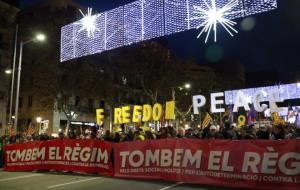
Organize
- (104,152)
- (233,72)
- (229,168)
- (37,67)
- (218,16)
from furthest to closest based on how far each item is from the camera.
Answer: (233,72), (37,67), (104,152), (218,16), (229,168)

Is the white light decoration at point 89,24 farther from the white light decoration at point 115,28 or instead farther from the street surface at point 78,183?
the street surface at point 78,183

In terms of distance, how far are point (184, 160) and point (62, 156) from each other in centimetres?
596

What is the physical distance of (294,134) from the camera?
50.8 ft

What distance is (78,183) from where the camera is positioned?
13.1 metres

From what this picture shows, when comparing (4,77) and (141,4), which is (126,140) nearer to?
(141,4)

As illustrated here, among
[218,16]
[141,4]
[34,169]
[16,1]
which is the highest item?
[16,1]

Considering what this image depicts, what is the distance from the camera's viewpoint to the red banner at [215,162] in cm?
1098

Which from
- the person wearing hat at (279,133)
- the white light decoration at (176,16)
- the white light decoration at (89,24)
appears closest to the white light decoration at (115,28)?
the white light decoration at (89,24)

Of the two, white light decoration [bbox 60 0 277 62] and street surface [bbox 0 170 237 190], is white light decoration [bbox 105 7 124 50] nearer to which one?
white light decoration [bbox 60 0 277 62]

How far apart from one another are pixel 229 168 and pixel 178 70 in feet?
112

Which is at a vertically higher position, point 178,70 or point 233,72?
point 233,72

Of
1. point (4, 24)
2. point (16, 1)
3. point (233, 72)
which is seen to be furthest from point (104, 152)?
point (233, 72)

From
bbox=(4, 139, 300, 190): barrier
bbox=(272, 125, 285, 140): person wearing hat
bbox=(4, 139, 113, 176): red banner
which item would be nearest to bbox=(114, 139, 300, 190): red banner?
bbox=(4, 139, 300, 190): barrier

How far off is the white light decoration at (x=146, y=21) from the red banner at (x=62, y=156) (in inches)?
174
